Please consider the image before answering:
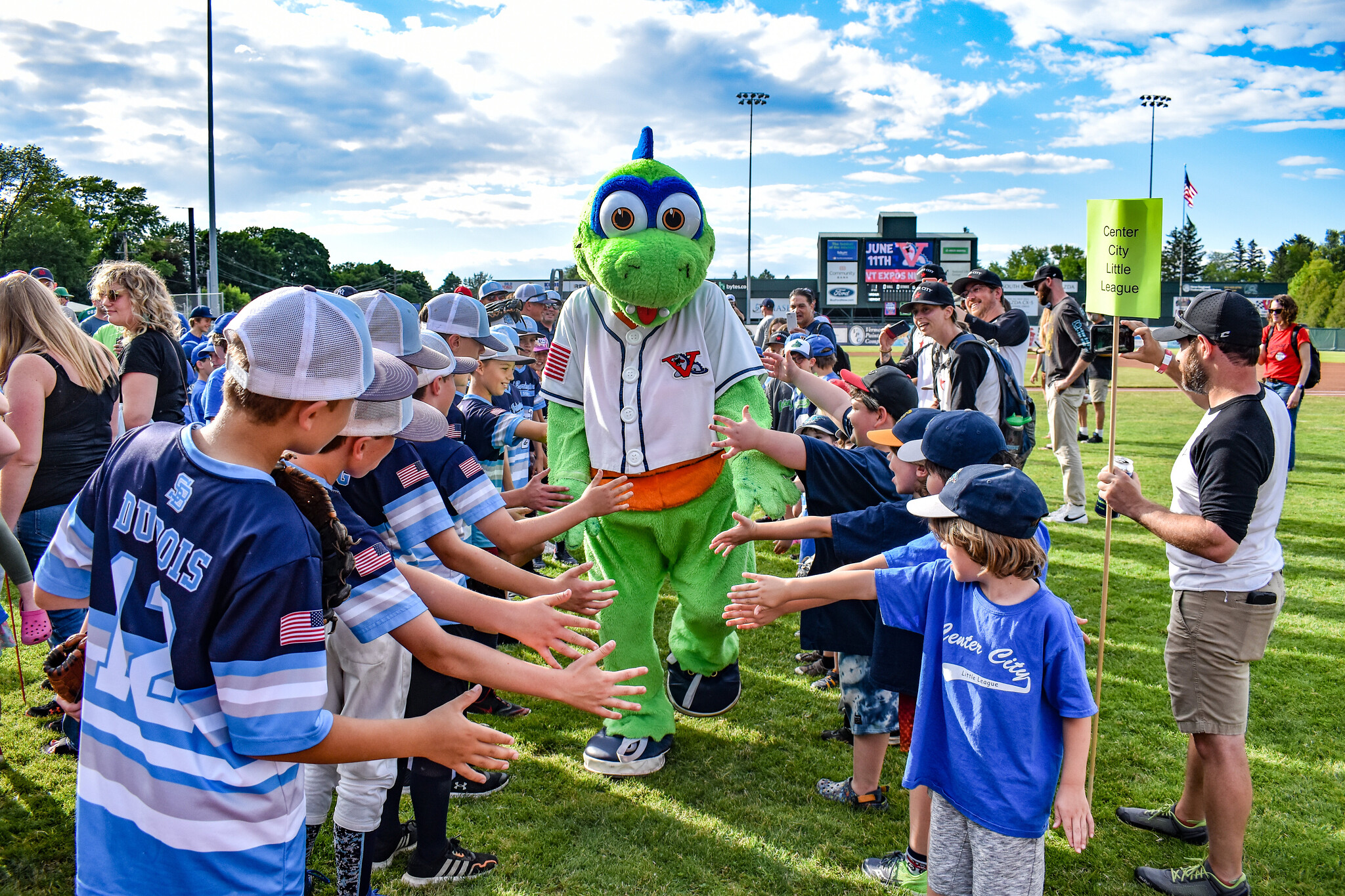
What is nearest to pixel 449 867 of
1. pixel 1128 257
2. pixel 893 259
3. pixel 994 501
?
pixel 994 501

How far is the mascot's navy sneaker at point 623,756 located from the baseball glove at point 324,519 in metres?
2.48

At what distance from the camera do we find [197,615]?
1.57m

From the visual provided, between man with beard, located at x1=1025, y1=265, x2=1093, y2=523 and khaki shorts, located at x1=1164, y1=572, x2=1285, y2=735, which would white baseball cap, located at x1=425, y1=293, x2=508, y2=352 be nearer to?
khaki shorts, located at x1=1164, y1=572, x2=1285, y2=735

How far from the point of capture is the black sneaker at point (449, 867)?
3.19 meters

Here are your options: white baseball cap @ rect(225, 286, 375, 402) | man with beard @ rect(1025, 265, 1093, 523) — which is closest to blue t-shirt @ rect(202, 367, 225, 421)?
white baseball cap @ rect(225, 286, 375, 402)

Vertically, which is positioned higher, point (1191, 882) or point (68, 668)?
point (68, 668)

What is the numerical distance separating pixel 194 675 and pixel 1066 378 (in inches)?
360

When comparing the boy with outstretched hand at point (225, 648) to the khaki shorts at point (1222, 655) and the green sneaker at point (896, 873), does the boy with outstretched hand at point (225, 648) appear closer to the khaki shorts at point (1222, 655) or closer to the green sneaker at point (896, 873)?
the green sneaker at point (896, 873)

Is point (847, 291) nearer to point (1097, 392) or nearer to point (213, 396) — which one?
point (1097, 392)

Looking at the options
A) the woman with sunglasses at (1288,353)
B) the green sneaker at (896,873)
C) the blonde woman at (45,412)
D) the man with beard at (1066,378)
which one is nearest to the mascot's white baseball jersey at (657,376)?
the green sneaker at (896,873)

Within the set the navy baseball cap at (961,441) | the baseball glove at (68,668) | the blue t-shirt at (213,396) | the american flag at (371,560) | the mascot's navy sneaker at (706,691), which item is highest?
the blue t-shirt at (213,396)

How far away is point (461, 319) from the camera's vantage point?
16.6ft

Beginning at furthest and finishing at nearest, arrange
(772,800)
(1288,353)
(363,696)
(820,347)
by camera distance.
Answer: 1. (1288,353)
2. (820,347)
3. (772,800)
4. (363,696)

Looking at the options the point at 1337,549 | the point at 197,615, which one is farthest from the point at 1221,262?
the point at 197,615
